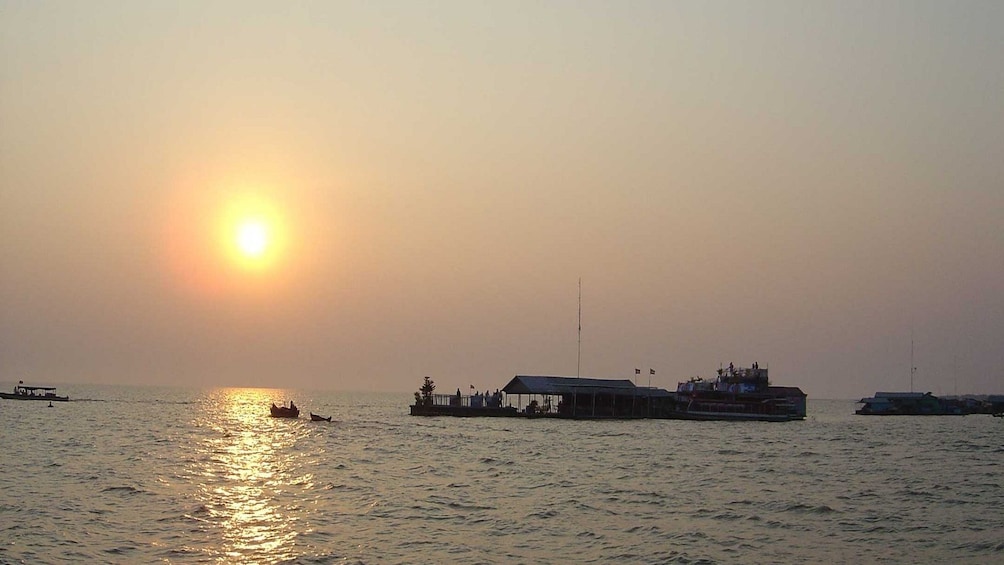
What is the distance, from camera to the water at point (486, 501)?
33.5 metres

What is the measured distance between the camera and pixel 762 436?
3952 inches

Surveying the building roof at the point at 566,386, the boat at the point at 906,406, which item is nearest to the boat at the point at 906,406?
the boat at the point at 906,406

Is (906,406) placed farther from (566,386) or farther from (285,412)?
(285,412)

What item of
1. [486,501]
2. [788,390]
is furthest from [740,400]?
[486,501]

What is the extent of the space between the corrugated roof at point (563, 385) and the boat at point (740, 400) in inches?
303

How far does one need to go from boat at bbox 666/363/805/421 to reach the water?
53311mm

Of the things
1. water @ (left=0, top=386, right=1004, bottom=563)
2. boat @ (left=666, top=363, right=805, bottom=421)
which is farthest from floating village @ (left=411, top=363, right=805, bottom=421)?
water @ (left=0, top=386, right=1004, bottom=563)

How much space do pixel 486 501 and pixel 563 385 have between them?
282 ft

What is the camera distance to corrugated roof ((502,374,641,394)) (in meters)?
128

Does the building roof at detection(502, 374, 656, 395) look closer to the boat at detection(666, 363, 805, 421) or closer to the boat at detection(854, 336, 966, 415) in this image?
the boat at detection(666, 363, 805, 421)

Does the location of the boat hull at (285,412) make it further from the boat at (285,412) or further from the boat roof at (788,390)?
the boat roof at (788,390)

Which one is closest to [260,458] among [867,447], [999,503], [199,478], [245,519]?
[199,478]

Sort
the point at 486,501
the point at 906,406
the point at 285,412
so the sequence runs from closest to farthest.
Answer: the point at 486,501 → the point at 285,412 → the point at 906,406

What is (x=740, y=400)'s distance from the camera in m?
139
